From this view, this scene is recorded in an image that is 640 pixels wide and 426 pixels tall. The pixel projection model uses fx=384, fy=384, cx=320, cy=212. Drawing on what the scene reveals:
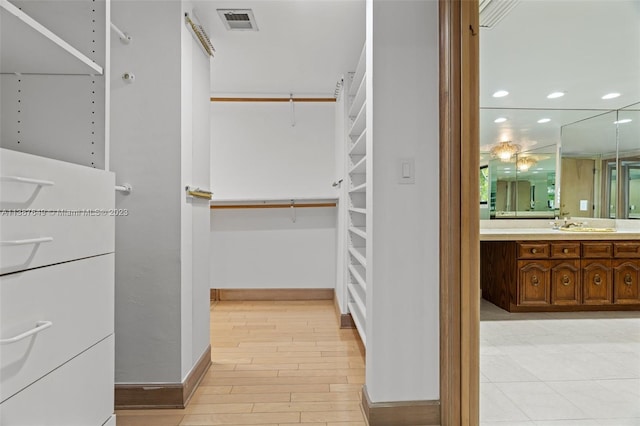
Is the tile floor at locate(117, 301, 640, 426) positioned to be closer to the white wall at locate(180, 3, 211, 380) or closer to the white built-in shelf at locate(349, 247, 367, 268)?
the white wall at locate(180, 3, 211, 380)

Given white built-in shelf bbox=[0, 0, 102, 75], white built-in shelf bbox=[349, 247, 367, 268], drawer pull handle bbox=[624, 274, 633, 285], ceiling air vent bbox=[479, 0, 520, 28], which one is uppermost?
ceiling air vent bbox=[479, 0, 520, 28]

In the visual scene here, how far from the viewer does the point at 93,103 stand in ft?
4.24

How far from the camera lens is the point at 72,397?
1.06m

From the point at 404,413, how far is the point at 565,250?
253 centimetres

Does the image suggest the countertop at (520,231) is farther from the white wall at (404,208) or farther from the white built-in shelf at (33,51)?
the white built-in shelf at (33,51)

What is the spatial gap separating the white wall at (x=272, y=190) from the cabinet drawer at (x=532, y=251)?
1.88m

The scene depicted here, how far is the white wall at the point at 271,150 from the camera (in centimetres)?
427

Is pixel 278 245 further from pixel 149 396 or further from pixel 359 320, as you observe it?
pixel 149 396

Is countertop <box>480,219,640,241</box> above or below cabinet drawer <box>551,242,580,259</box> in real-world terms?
above

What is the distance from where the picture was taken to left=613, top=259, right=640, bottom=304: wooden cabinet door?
4.35ft

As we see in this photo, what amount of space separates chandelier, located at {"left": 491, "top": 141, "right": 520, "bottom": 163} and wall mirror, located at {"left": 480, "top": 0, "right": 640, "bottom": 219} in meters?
0.03

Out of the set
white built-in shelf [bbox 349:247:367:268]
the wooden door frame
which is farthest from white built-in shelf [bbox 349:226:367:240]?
the wooden door frame

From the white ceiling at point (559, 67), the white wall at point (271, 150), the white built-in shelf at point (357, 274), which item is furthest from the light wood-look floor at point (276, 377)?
the white ceiling at point (559, 67)

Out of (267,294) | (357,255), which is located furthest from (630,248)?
(267,294)
